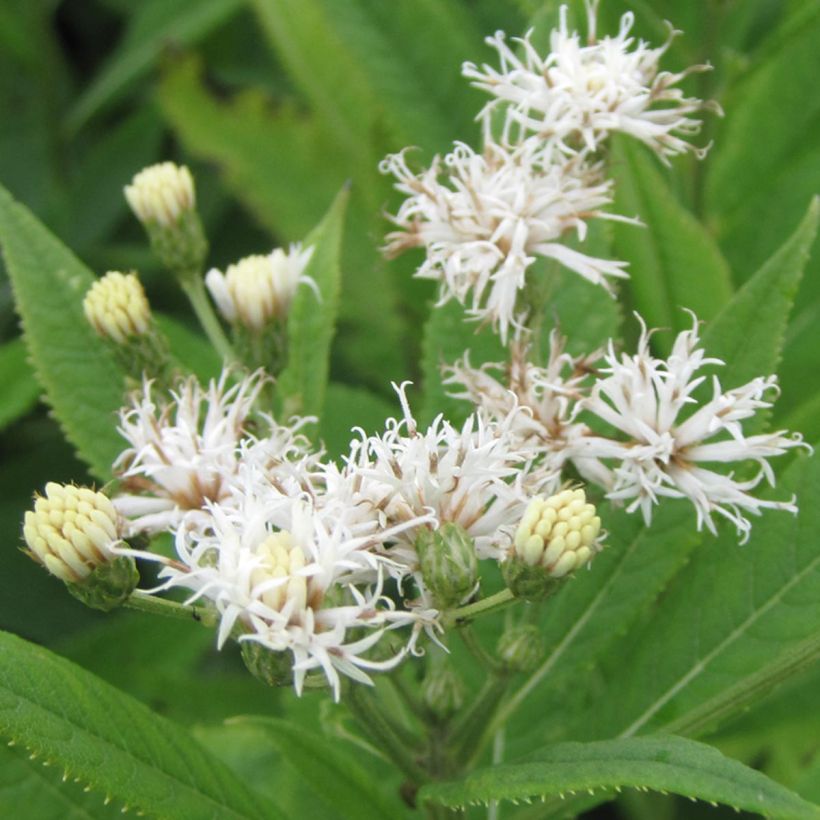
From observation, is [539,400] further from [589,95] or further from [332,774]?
[332,774]

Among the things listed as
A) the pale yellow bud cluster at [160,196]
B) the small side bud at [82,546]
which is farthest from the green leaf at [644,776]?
the pale yellow bud cluster at [160,196]

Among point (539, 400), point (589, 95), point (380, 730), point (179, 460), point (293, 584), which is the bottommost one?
point (380, 730)

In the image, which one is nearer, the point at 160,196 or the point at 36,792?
the point at 36,792

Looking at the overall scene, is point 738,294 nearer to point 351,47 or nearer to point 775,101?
point 775,101

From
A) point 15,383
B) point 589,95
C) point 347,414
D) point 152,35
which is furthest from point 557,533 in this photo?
point 152,35

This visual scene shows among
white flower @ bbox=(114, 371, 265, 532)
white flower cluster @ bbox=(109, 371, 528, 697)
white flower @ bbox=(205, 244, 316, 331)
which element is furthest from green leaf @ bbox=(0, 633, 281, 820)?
white flower @ bbox=(205, 244, 316, 331)

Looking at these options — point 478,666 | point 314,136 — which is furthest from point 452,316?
point 314,136
